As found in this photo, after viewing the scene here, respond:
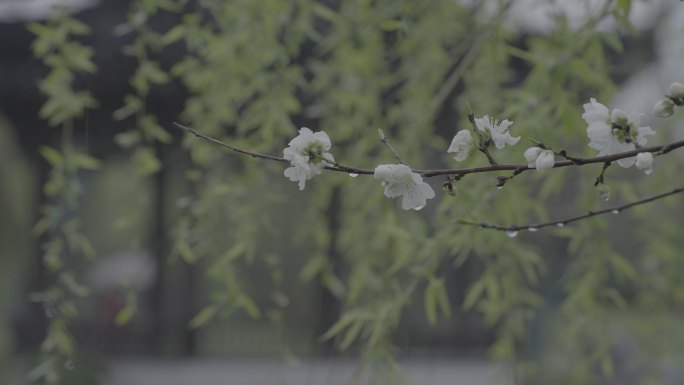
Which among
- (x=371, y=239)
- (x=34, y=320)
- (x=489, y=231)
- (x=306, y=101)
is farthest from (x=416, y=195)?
(x=34, y=320)

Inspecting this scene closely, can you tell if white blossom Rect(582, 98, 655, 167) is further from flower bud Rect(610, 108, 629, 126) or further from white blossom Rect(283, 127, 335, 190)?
white blossom Rect(283, 127, 335, 190)

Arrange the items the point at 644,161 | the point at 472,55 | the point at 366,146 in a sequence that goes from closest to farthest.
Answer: the point at 644,161, the point at 472,55, the point at 366,146

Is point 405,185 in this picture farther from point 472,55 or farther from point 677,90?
point 472,55

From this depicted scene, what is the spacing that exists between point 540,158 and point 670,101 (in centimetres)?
12

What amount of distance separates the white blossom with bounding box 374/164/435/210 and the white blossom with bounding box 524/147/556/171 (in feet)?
0.28

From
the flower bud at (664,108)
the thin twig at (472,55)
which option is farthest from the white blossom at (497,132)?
the thin twig at (472,55)

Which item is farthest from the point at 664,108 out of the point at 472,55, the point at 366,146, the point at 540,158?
the point at 366,146

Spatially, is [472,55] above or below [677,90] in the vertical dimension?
above

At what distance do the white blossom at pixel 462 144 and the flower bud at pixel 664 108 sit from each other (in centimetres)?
15

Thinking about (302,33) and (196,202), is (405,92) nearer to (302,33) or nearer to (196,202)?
(302,33)

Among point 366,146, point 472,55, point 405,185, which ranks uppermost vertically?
point 472,55

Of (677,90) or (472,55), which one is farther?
(472,55)

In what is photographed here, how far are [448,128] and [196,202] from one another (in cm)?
272

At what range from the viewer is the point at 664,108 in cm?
66
